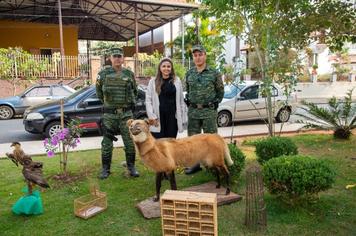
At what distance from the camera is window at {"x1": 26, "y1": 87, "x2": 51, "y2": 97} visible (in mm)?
14492

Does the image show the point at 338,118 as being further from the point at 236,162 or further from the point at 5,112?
the point at 5,112

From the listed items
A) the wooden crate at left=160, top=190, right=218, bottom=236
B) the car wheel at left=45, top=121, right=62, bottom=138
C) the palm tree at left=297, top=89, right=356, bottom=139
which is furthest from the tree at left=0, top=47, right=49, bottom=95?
the wooden crate at left=160, top=190, right=218, bottom=236

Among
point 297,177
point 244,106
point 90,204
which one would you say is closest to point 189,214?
point 297,177

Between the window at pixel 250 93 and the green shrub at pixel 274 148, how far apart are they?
604 centimetres

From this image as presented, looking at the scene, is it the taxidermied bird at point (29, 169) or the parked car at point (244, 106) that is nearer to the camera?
the taxidermied bird at point (29, 169)

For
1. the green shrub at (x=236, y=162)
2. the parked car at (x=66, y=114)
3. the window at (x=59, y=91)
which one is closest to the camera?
the green shrub at (x=236, y=162)

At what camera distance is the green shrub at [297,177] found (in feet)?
13.4

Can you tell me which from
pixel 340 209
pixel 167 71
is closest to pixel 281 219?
pixel 340 209

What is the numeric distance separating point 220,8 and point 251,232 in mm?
4534

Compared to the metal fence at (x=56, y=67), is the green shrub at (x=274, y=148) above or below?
below

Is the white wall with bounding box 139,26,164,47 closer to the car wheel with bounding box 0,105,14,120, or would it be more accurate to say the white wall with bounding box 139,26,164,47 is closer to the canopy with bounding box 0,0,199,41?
the canopy with bounding box 0,0,199,41

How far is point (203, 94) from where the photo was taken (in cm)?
538

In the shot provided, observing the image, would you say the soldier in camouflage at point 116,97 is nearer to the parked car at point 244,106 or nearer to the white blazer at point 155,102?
the white blazer at point 155,102

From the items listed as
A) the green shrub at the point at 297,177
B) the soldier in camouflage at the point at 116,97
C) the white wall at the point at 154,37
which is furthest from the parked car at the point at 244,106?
the white wall at the point at 154,37
